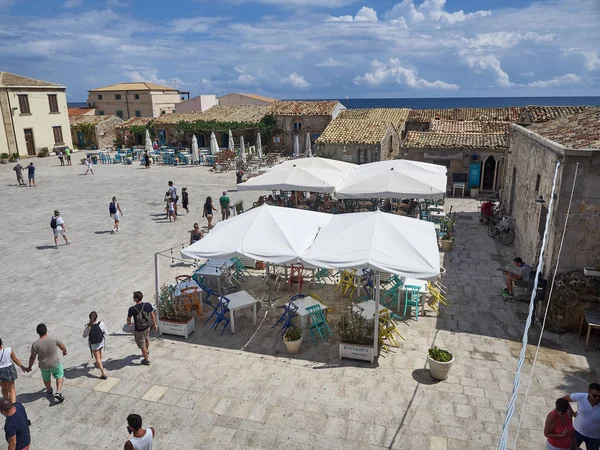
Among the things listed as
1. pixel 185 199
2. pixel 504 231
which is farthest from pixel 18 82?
pixel 504 231

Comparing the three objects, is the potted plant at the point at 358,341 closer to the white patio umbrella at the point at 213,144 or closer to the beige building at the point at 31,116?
the white patio umbrella at the point at 213,144

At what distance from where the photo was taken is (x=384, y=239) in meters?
8.10

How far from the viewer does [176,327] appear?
880cm

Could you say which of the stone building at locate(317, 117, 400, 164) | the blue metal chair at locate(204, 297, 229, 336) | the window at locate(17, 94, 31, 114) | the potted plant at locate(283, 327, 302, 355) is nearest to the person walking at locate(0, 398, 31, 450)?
the blue metal chair at locate(204, 297, 229, 336)

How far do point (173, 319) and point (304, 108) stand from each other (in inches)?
1164

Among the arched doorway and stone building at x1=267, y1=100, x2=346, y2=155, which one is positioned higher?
stone building at x1=267, y1=100, x2=346, y2=155

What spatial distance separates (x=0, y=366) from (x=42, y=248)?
900 centimetres

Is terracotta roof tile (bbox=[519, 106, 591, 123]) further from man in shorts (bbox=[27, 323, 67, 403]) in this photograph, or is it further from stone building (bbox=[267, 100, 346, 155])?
man in shorts (bbox=[27, 323, 67, 403])

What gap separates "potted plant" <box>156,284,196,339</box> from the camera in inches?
346

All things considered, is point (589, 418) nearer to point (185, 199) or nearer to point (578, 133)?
point (578, 133)

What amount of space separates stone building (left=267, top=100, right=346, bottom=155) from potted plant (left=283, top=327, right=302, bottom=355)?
90.1 feet

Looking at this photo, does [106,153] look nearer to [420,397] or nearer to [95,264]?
[95,264]

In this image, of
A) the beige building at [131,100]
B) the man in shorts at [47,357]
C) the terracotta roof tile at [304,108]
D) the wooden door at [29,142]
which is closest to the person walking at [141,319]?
the man in shorts at [47,357]

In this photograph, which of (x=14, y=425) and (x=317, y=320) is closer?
(x=14, y=425)
